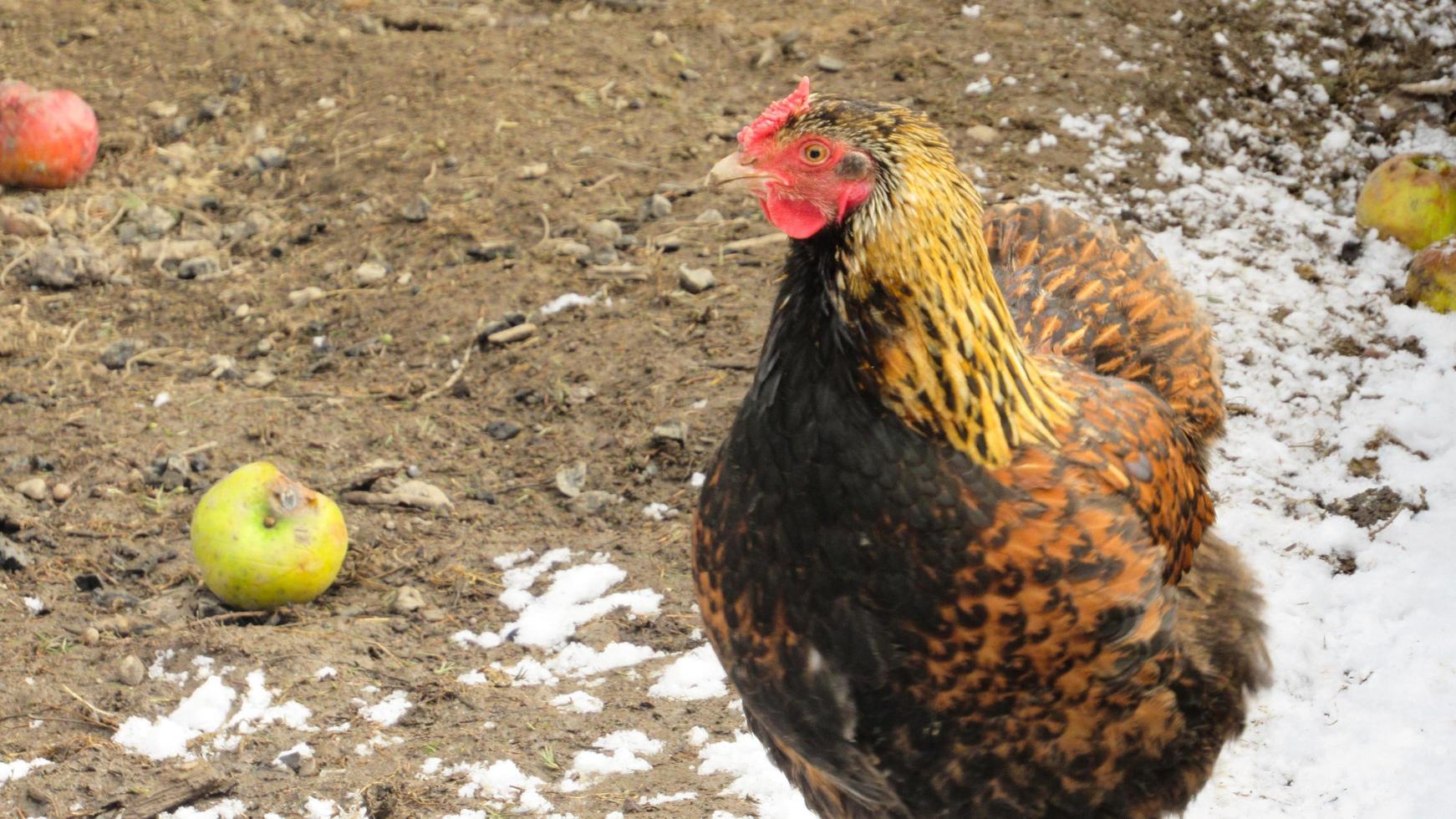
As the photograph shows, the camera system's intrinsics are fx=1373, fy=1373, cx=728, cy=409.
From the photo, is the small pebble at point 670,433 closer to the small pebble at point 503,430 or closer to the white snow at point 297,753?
the small pebble at point 503,430

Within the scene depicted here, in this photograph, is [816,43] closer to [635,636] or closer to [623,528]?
[623,528]

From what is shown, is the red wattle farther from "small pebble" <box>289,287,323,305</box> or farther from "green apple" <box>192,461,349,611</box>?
"small pebble" <box>289,287,323,305</box>

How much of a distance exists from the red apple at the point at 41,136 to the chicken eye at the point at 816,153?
234 inches

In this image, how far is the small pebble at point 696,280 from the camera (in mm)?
5977

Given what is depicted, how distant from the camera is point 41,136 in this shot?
724 cm

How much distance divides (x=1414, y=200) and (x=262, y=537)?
5.13m

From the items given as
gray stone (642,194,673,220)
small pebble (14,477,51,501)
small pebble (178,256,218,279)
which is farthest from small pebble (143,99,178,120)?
small pebble (14,477,51,501)

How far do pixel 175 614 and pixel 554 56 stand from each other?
14.8ft

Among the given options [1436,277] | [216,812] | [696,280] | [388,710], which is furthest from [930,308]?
[1436,277]

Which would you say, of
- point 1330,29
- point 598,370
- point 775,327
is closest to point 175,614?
point 598,370

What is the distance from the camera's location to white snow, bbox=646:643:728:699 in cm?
424

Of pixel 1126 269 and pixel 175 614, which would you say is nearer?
pixel 1126 269

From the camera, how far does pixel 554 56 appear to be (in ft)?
26.2

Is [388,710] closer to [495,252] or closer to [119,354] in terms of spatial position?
[119,354]
